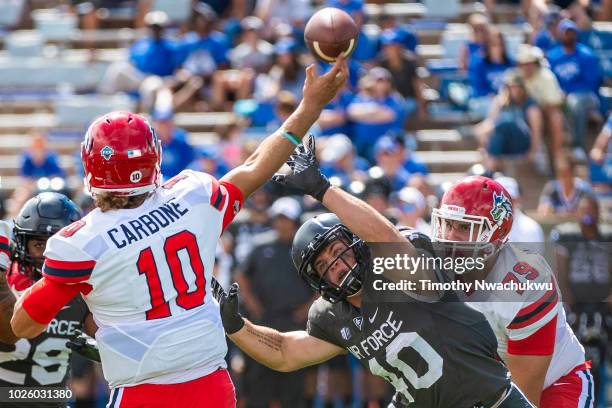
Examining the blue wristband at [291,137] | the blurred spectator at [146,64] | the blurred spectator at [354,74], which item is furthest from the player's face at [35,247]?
the blurred spectator at [146,64]

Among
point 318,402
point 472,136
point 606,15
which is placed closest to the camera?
point 318,402

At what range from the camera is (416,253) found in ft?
15.4

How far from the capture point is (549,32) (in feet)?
39.1

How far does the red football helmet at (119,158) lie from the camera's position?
13.9 feet

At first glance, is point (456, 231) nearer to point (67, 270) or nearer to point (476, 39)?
point (67, 270)

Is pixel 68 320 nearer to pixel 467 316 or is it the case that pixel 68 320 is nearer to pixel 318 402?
pixel 467 316

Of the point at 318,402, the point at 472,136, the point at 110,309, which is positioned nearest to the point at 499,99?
the point at 472,136

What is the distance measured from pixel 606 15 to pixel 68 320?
9330 millimetres

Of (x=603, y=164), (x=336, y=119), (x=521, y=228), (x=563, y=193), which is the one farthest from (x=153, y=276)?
(x=603, y=164)

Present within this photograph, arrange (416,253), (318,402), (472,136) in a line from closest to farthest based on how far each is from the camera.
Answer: (416,253) < (318,402) < (472,136)

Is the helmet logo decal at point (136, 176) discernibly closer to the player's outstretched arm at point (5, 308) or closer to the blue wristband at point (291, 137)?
the blue wristband at point (291, 137)

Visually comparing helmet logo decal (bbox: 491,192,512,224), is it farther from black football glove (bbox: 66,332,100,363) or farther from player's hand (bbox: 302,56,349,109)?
black football glove (bbox: 66,332,100,363)

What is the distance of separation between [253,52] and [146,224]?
8340 mm

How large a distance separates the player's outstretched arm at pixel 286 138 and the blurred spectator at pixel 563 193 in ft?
18.5
